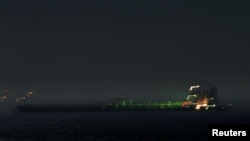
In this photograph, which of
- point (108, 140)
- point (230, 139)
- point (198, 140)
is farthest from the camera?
point (108, 140)

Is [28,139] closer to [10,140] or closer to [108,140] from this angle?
[10,140]

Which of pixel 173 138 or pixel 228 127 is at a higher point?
pixel 228 127

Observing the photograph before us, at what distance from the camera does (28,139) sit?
334 feet

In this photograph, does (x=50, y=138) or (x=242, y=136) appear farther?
(x=50, y=138)

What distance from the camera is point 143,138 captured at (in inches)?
3883

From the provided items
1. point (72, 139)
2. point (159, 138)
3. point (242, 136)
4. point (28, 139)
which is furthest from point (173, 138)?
point (242, 136)

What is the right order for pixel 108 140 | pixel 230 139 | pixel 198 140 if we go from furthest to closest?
pixel 108 140 < pixel 198 140 < pixel 230 139

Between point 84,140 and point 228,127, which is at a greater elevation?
point 228,127

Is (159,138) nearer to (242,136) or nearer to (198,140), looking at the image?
(198,140)

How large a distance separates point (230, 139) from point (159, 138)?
7134cm

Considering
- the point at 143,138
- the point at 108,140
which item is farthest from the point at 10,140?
the point at 143,138

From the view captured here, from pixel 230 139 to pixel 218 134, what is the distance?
0.74 meters

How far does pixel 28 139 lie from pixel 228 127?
258 ft

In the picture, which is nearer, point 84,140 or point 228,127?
point 228,127
